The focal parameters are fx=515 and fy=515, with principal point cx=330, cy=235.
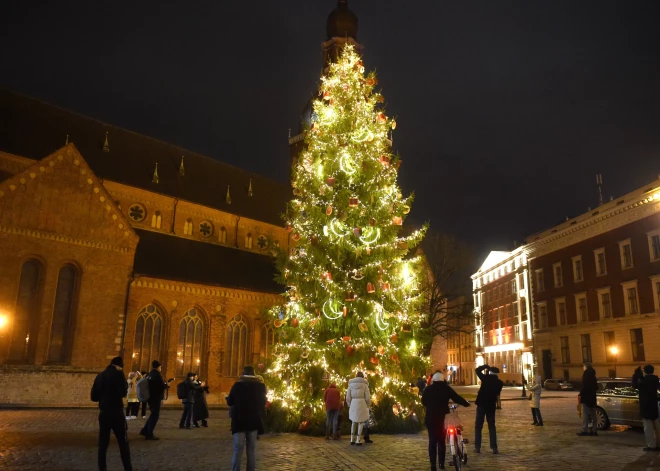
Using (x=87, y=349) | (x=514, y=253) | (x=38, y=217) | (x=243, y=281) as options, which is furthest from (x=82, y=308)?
(x=514, y=253)

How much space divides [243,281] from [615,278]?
25.3 meters

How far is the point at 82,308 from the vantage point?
24.1 metres

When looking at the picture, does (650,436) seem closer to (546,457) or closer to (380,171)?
(546,457)

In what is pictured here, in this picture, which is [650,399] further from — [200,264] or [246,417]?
[200,264]

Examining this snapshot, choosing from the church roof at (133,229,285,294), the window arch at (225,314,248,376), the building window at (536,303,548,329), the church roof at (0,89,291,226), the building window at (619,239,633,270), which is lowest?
the window arch at (225,314,248,376)

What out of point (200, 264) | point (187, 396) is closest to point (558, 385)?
point (200, 264)

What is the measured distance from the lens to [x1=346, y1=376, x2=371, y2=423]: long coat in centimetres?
1164

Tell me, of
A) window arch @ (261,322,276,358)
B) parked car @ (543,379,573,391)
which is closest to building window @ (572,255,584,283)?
parked car @ (543,379,573,391)

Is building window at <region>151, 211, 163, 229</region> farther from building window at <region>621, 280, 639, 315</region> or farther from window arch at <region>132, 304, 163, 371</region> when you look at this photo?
building window at <region>621, 280, 639, 315</region>

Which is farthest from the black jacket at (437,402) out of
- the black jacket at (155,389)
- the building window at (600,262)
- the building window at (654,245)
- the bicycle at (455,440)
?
the building window at (600,262)

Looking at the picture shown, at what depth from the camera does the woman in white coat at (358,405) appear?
11.6m

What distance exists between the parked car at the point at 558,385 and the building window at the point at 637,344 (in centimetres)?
596

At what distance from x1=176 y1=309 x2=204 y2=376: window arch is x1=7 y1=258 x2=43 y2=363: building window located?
733 centimetres

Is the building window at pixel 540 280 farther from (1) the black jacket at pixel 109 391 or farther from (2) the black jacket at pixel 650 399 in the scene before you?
(1) the black jacket at pixel 109 391
